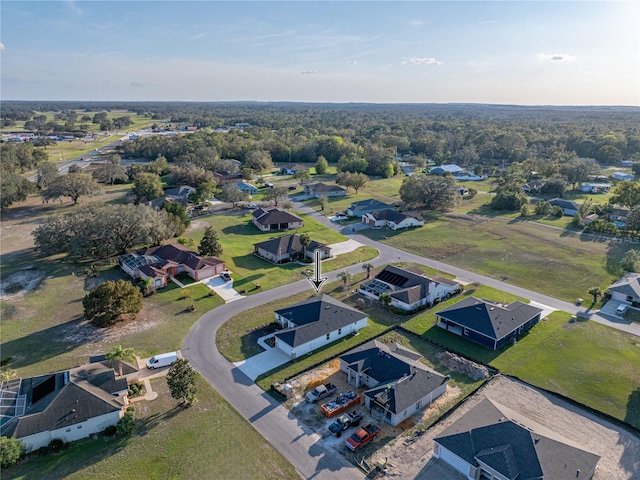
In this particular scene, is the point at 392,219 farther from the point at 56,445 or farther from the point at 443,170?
the point at 56,445

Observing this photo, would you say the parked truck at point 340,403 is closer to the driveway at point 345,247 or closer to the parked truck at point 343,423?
the parked truck at point 343,423

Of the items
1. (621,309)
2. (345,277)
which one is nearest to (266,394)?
(345,277)

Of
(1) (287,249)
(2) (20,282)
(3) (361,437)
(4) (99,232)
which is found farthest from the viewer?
(1) (287,249)

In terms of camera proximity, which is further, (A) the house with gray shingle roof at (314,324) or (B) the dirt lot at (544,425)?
(A) the house with gray shingle roof at (314,324)

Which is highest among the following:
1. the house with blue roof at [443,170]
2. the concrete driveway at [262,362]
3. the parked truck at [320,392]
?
the house with blue roof at [443,170]

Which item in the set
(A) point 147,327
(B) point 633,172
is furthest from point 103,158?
(B) point 633,172

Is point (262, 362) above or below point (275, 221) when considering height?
below

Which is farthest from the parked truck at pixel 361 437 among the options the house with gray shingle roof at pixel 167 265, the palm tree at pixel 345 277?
the house with gray shingle roof at pixel 167 265
